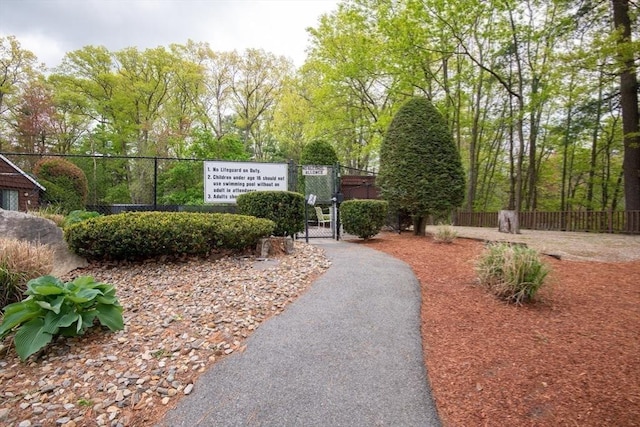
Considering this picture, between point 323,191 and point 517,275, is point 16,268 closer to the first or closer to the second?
point 517,275

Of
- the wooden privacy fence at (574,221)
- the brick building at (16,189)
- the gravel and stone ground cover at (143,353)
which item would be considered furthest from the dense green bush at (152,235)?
the wooden privacy fence at (574,221)

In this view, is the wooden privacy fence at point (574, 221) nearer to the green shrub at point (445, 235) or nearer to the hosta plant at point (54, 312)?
the green shrub at point (445, 235)

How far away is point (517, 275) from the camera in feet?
12.1

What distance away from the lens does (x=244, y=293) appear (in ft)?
12.0

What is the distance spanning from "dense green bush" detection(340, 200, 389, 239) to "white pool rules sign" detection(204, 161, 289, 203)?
1.72m

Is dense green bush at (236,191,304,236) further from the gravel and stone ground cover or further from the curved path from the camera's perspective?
the curved path

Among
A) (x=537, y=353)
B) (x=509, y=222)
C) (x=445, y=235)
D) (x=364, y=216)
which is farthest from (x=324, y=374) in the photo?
(x=509, y=222)

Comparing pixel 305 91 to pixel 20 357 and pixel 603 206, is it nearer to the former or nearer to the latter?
pixel 603 206

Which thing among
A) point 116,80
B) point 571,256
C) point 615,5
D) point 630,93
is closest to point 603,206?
point 630,93

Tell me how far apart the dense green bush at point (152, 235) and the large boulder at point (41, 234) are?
18cm

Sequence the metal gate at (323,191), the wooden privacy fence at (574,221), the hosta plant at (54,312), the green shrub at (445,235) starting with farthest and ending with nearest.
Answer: the wooden privacy fence at (574,221)
the metal gate at (323,191)
the green shrub at (445,235)
the hosta plant at (54,312)

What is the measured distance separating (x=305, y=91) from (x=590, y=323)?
2137 centimetres

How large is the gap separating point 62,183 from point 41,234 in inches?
314

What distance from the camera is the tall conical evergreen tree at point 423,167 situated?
27.5 ft
